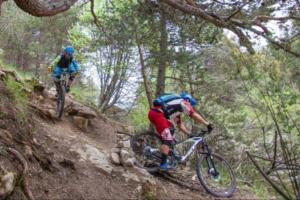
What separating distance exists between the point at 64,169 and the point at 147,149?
5.18 ft

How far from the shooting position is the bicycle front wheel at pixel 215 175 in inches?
256

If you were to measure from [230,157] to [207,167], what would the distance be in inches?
104

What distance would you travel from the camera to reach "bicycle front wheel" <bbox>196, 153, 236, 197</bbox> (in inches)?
256

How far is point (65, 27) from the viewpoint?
16141mm

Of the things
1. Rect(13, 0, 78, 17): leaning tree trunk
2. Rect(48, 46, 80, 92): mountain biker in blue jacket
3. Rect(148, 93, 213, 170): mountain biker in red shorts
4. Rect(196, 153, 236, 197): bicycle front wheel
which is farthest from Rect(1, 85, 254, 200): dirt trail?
Rect(13, 0, 78, 17): leaning tree trunk

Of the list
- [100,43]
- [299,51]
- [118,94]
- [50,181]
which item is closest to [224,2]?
[299,51]

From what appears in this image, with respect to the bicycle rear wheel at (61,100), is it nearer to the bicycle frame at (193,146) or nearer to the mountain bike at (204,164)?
the mountain bike at (204,164)

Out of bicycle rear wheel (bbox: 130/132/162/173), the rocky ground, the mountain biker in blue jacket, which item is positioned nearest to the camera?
the rocky ground

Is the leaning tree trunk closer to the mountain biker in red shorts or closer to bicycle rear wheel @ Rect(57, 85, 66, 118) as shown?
the mountain biker in red shorts

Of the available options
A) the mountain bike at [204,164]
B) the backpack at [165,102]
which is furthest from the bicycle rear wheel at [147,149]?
the backpack at [165,102]

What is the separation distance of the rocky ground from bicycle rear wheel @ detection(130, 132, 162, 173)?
0.16m

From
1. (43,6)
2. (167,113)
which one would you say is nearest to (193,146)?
(167,113)

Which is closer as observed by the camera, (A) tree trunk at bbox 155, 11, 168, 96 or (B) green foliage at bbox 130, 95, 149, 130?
(A) tree trunk at bbox 155, 11, 168, 96

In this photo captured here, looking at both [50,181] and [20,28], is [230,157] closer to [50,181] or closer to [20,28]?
[50,181]
